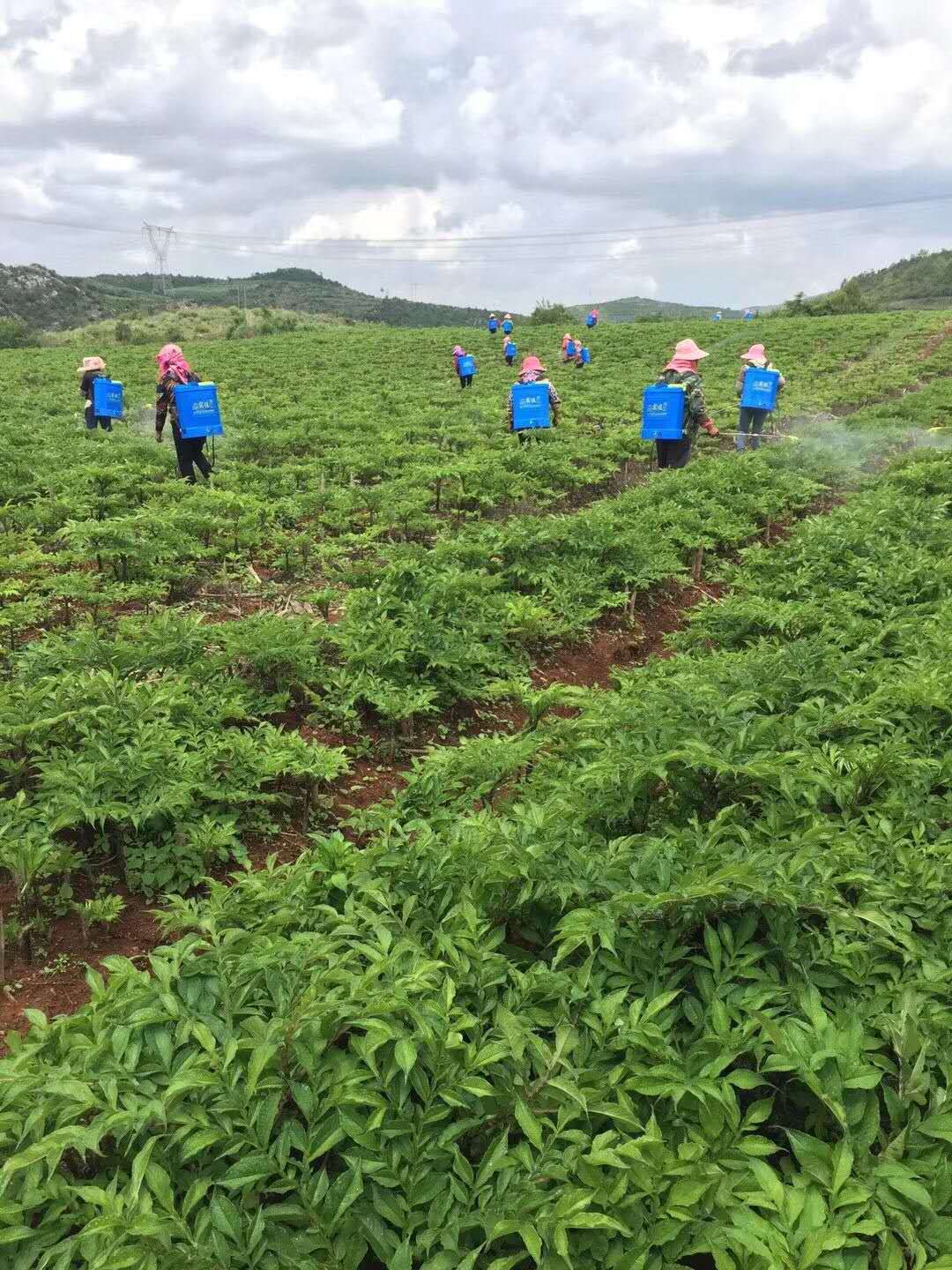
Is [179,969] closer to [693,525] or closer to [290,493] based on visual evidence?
[693,525]

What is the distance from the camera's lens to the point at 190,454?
33.4 feet

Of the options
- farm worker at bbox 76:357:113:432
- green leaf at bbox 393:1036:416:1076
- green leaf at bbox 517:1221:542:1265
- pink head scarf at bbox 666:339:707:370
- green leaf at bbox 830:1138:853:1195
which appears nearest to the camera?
green leaf at bbox 517:1221:542:1265

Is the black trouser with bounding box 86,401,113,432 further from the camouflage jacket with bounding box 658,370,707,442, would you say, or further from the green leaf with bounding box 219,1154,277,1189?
the green leaf with bounding box 219,1154,277,1189

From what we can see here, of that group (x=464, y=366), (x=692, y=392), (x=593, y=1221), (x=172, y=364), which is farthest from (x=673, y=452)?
(x=464, y=366)

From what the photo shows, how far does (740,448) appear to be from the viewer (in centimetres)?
1315

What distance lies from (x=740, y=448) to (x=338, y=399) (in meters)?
9.77

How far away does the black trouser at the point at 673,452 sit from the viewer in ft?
34.9

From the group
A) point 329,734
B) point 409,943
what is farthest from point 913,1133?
point 329,734

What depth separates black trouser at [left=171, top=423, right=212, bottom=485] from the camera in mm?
10070

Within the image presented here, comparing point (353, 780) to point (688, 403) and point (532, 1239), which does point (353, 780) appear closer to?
point (532, 1239)

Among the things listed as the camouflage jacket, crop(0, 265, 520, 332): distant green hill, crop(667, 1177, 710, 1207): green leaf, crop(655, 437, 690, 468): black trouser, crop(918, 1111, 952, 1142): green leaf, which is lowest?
crop(667, 1177, 710, 1207): green leaf

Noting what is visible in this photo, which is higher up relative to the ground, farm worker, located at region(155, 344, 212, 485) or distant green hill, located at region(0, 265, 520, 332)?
distant green hill, located at region(0, 265, 520, 332)

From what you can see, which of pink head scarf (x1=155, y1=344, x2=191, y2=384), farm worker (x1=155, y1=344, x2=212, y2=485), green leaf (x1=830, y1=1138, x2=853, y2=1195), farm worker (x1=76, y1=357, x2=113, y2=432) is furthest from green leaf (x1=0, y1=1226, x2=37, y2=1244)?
farm worker (x1=76, y1=357, x2=113, y2=432)

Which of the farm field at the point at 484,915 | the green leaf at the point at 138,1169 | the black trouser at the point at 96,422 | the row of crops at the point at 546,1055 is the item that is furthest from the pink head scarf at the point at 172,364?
the green leaf at the point at 138,1169
